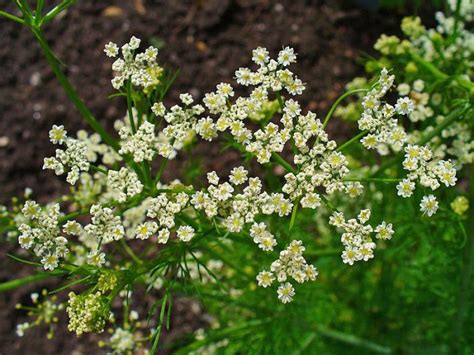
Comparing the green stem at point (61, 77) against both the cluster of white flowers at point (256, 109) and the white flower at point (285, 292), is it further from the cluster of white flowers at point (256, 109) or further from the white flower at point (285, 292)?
the white flower at point (285, 292)

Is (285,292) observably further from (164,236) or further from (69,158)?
(69,158)

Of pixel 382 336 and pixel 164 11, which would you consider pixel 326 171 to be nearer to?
pixel 382 336

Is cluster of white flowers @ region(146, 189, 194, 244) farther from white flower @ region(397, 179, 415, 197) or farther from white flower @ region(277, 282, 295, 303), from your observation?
white flower @ region(397, 179, 415, 197)

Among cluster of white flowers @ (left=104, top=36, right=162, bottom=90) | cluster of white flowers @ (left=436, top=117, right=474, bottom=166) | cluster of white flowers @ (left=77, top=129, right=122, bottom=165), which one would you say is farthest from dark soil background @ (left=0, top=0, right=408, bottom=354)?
cluster of white flowers @ (left=104, top=36, right=162, bottom=90)

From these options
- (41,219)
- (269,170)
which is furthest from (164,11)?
(41,219)

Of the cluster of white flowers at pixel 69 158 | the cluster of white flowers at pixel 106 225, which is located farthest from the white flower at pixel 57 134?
the cluster of white flowers at pixel 106 225

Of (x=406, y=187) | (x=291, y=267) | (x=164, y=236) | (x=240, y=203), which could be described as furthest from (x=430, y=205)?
(x=164, y=236)
